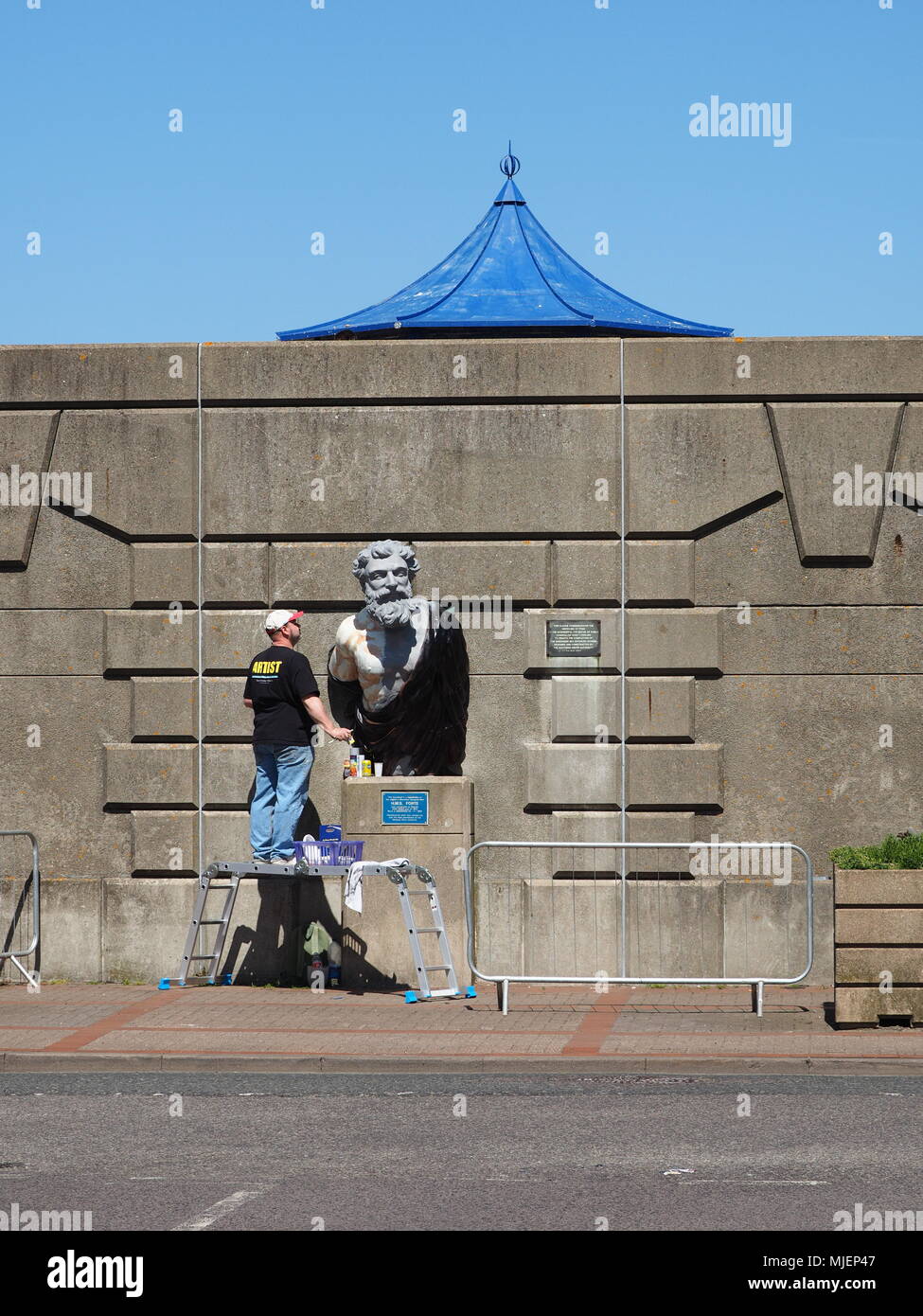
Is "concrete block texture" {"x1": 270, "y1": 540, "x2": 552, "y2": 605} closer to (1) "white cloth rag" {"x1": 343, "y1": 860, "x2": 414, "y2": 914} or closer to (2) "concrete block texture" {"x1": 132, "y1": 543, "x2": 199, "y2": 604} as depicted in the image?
(2) "concrete block texture" {"x1": 132, "y1": 543, "x2": 199, "y2": 604}

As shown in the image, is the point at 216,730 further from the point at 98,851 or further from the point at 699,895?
the point at 699,895

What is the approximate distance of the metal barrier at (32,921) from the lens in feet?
44.8

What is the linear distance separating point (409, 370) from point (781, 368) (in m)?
2.74

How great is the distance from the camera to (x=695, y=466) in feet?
45.5

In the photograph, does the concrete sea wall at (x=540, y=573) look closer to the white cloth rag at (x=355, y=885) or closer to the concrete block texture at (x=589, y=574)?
the concrete block texture at (x=589, y=574)

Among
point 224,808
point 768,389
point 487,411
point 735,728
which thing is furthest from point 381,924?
point 768,389

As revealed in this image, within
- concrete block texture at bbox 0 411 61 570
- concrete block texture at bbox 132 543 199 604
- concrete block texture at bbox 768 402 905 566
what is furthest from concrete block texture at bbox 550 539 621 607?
concrete block texture at bbox 0 411 61 570

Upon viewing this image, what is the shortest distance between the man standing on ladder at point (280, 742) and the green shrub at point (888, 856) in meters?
3.48

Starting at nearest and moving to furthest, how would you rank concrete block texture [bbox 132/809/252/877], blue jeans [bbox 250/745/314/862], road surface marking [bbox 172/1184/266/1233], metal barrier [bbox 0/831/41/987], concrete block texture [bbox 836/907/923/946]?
road surface marking [bbox 172/1184/266/1233] → concrete block texture [bbox 836/907/923/946] → blue jeans [bbox 250/745/314/862] → metal barrier [bbox 0/831/41/987] → concrete block texture [bbox 132/809/252/877]

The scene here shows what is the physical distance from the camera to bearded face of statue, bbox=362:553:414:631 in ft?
43.1

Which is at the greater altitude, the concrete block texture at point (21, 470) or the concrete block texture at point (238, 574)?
the concrete block texture at point (21, 470)

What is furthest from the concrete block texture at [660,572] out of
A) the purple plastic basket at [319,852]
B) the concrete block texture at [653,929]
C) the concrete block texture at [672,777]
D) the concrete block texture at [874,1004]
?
the concrete block texture at [874,1004]

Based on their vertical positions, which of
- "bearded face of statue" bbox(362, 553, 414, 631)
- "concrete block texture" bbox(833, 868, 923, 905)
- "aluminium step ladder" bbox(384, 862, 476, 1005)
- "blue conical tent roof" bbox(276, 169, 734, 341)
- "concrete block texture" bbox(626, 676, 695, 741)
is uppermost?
"blue conical tent roof" bbox(276, 169, 734, 341)

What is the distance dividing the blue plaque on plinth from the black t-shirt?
28.9 inches
